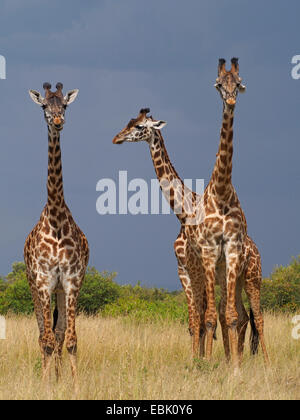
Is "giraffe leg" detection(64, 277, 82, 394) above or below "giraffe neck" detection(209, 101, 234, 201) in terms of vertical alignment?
below

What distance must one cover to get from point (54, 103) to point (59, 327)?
3137 mm

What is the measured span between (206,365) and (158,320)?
6837 millimetres

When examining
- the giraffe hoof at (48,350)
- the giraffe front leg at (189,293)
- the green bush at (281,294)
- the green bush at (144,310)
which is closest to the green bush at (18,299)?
the green bush at (144,310)

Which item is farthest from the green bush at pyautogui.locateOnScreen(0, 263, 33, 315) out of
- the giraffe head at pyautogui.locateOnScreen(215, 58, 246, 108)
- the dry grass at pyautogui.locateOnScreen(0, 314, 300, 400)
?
the giraffe head at pyautogui.locateOnScreen(215, 58, 246, 108)

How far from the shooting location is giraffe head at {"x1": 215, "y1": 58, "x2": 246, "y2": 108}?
27.4 feet

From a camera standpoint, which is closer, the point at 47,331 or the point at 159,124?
the point at 47,331

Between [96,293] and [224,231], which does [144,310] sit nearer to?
[96,293]

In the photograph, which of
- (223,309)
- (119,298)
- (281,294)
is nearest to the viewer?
(223,309)

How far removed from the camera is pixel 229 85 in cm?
834

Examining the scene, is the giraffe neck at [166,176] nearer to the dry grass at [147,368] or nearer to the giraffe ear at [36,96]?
the giraffe ear at [36,96]

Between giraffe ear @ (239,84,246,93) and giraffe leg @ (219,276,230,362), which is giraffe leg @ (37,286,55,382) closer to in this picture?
giraffe leg @ (219,276,230,362)

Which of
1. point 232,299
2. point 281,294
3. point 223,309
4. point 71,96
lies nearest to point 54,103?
point 71,96

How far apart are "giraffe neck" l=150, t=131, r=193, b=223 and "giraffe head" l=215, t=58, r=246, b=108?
5.38 ft

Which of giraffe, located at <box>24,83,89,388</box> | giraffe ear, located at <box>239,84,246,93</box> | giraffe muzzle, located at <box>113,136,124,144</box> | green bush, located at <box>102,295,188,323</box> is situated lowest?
green bush, located at <box>102,295,188,323</box>
